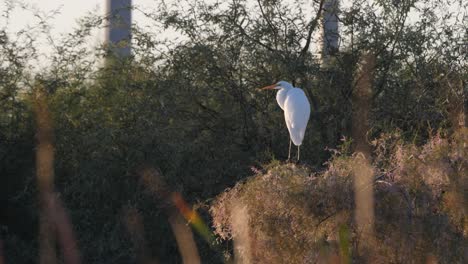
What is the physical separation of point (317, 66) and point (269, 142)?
82cm

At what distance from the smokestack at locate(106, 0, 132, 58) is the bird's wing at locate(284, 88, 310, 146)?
193cm

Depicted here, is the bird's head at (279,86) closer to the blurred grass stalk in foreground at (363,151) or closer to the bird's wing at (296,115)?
the bird's wing at (296,115)

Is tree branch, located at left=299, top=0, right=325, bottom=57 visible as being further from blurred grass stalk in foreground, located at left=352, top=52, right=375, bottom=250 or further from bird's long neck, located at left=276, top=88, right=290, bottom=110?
bird's long neck, located at left=276, top=88, right=290, bottom=110

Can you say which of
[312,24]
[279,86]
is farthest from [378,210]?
[312,24]

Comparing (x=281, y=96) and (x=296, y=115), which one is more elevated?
(x=281, y=96)

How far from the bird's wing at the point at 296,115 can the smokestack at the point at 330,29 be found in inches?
47.9

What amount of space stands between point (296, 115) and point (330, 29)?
1.67 meters

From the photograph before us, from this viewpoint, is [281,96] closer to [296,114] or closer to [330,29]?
[296,114]

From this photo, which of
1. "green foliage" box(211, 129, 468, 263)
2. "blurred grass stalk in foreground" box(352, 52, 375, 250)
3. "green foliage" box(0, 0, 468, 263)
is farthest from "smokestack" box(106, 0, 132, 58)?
"green foliage" box(211, 129, 468, 263)

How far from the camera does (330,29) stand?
30.6 ft

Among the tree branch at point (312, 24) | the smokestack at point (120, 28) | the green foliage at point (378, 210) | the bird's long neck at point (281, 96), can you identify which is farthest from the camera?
the smokestack at point (120, 28)

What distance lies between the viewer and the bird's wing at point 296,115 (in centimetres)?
795

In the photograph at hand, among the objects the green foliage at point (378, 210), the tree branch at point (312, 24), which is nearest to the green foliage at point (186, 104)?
the tree branch at point (312, 24)

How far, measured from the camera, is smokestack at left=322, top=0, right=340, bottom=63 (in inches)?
364
